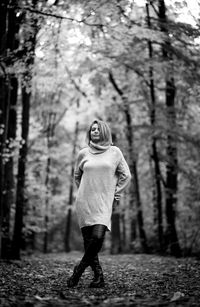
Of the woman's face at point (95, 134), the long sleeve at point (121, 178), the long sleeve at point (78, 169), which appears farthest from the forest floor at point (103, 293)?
the woman's face at point (95, 134)

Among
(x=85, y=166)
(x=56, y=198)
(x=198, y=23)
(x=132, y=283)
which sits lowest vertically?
(x=56, y=198)

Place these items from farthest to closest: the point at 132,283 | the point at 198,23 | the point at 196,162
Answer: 1. the point at 196,162
2. the point at 198,23
3. the point at 132,283

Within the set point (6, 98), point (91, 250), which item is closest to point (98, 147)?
point (91, 250)

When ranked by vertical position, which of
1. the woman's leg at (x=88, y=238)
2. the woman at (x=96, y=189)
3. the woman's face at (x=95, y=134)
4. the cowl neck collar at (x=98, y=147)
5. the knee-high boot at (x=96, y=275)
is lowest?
the knee-high boot at (x=96, y=275)

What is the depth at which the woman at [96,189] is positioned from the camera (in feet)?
18.5

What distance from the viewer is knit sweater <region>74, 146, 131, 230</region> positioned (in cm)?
569

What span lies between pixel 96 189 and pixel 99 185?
7 centimetres

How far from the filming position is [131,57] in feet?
44.4

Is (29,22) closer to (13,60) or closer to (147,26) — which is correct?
(13,60)

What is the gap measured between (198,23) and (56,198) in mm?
19484

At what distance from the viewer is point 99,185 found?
5.75 meters

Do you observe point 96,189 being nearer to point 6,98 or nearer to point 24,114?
point 6,98

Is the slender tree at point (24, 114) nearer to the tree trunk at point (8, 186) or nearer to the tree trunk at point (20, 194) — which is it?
the tree trunk at point (20, 194)

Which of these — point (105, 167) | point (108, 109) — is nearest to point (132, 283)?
point (105, 167)
